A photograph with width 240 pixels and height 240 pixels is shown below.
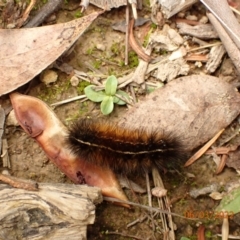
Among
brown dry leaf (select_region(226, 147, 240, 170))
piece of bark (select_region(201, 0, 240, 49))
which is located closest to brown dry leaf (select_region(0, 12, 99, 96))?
piece of bark (select_region(201, 0, 240, 49))

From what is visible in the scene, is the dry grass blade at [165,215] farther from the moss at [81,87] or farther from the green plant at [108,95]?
the moss at [81,87]

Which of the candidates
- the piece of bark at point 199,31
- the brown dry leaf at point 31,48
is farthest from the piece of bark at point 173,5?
the brown dry leaf at point 31,48

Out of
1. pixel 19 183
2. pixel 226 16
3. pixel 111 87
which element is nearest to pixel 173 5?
pixel 226 16

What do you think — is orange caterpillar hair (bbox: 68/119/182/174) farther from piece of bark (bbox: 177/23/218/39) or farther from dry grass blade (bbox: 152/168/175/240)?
piece of bark (bbox: 177/23/218/39)

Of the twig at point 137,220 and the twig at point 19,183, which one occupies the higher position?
the twig at point 19,183

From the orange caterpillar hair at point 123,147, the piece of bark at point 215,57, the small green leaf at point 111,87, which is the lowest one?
the orange caterpillar hair at point 123,147

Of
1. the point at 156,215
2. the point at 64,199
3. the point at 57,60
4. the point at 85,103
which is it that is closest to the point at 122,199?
the point at 156,215

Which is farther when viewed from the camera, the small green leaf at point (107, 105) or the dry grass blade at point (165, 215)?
the small green leaf at point (107, 105)
